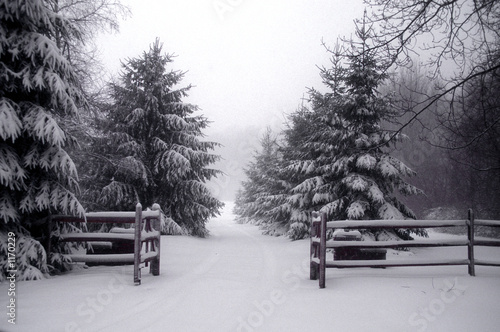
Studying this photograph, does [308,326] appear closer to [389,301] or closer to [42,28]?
[389,301]

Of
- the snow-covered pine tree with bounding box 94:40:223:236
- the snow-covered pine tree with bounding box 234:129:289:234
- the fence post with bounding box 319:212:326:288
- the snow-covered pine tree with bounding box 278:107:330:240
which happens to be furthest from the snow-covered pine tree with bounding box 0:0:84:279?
the snow-covered pine tree with bounding box 234:129:289:234

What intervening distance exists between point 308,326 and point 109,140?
14.6 metres

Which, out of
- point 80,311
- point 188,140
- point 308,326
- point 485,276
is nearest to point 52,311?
Result: point 80,311

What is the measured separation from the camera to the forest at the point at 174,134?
622 cm

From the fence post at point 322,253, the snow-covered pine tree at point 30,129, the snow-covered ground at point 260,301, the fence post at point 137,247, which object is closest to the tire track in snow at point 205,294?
the snow-covered ground at point 260,301

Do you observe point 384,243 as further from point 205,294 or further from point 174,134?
point 174,134

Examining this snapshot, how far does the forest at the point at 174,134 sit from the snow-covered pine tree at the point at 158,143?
71mm

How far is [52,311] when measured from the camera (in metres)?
4.70

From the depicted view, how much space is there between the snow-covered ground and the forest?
1.76 meters

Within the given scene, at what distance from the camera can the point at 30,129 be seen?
6602 mm

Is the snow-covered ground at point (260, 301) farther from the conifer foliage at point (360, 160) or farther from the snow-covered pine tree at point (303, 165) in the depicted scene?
the snow-covered pine tree at point (303, 165)

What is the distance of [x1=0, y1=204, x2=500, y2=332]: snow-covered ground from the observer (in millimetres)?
4453

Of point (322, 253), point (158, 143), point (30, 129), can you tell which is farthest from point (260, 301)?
point (158, 143)

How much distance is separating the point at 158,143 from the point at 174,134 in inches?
51.0
